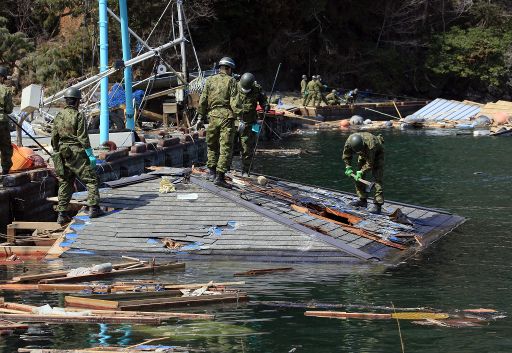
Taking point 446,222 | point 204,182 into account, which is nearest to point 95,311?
point 204,182

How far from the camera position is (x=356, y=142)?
A: 62.7ft

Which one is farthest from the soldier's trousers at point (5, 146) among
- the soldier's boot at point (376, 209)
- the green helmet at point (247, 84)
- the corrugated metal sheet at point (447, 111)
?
the corrugated metal sheet at point (447, 111)

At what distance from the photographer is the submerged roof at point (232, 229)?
1680 cm

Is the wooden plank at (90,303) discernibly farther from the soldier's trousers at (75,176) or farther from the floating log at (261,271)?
the soldier's trousers at (75,176)

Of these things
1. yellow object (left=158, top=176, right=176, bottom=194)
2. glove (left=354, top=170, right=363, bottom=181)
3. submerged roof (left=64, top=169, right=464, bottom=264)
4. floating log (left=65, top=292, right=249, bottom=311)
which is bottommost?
floating log (left=65, top=292, right=249, bottom=311)

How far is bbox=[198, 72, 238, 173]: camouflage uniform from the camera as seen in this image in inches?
743

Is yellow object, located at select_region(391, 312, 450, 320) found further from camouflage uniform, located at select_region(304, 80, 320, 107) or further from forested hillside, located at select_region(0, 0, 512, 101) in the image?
camouflage uniform, located at select_region(304, 80, 320, 107)

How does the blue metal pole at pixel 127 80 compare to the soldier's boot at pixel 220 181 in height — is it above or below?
above

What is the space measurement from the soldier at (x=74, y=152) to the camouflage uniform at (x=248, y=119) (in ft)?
14.4

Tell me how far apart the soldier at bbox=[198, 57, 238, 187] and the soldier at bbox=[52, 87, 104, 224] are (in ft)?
7.99

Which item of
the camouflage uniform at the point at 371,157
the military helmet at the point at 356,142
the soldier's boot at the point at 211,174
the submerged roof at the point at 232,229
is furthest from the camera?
the camouflage uniform at the point at 371,157

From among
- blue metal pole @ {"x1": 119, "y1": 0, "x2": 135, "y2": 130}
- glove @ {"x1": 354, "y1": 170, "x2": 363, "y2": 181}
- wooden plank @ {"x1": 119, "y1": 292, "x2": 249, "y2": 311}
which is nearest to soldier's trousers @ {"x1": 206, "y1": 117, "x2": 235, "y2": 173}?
glove @ {"x1": 354, "y1": 170, "x2": 363, "y2": 181}

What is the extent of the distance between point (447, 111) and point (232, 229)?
38.4m

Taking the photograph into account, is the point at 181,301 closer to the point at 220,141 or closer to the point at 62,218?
the point at 62,218
